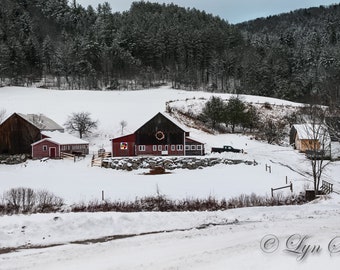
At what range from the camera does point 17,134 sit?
160ft

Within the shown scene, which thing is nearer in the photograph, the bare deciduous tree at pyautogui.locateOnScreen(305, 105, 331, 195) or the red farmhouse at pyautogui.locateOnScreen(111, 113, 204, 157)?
the bare deciduous tree at pyautogui.locateOnScreen(305, 105, 331, 195)

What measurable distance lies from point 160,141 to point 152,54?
252ft

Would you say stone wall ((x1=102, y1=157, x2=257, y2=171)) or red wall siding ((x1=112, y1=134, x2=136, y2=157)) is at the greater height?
red wall siding ((x1=112, y1=134, x2=136, y2=157))

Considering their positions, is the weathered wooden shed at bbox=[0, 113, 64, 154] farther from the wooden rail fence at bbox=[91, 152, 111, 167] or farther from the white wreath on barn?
the white wreath on barn

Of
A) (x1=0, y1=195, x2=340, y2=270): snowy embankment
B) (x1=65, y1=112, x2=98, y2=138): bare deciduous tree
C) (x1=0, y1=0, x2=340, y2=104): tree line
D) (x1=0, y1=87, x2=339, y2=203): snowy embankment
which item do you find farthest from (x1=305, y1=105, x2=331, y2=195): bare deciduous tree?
(x1=0, y1=0, x2=340, y2=104): tree line

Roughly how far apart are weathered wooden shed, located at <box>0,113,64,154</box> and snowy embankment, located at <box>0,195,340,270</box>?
39.6 metres

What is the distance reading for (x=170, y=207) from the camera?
16.5m

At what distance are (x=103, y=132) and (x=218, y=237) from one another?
1953 inches

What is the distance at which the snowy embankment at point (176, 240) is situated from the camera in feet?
26.4

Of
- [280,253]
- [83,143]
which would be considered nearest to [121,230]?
[280,253]

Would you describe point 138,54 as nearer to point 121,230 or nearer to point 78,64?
point 78,64

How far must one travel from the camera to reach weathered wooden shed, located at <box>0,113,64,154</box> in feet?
159

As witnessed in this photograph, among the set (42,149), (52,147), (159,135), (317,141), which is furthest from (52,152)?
(317,141)

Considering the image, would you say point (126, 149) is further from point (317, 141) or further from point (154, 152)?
point (317, 141)
